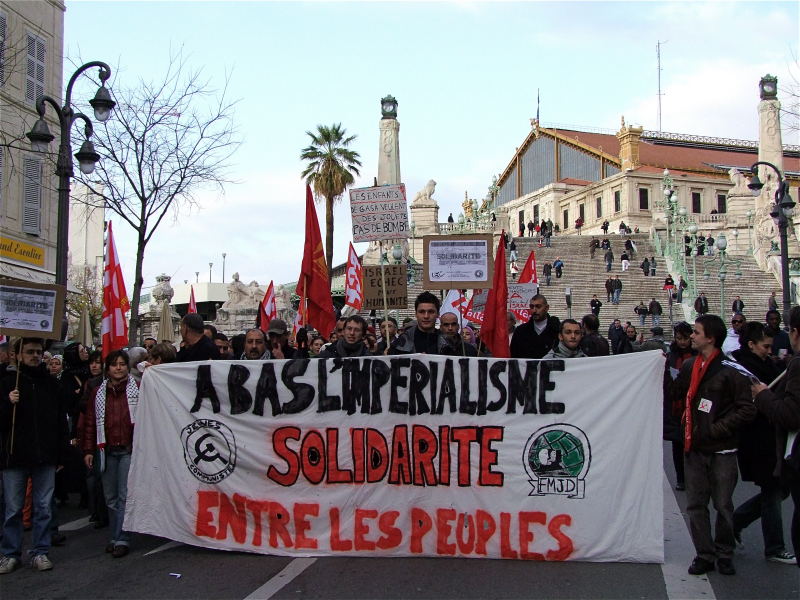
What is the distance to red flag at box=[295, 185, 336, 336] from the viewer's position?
402 inches

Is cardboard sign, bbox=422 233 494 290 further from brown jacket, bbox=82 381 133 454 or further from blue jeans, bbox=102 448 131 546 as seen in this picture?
blue jeans, bbox=102 448 131 546

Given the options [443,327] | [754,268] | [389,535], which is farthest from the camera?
[754,268]

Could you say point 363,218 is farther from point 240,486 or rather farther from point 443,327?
point 240,486

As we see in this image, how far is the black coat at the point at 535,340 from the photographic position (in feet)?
27.0

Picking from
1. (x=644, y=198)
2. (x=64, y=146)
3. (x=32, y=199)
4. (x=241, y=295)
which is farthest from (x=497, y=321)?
(x=644, y=198)

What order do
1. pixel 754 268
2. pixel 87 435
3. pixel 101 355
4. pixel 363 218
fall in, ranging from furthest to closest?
1. pixel 754 268
2. pixel 363 218
3. pixel 101 355
4. pixel 87 435

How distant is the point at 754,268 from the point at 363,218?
3461 cm

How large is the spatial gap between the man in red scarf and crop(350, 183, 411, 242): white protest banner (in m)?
4.78

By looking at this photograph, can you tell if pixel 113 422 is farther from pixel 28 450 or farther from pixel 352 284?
pixel 352 284

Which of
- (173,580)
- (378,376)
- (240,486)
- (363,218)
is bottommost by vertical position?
(173,580)

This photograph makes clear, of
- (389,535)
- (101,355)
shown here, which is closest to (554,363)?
(389,535)

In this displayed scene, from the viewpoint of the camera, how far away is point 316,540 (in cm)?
618

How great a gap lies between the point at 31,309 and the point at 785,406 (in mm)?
5749

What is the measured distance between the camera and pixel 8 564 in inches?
241
